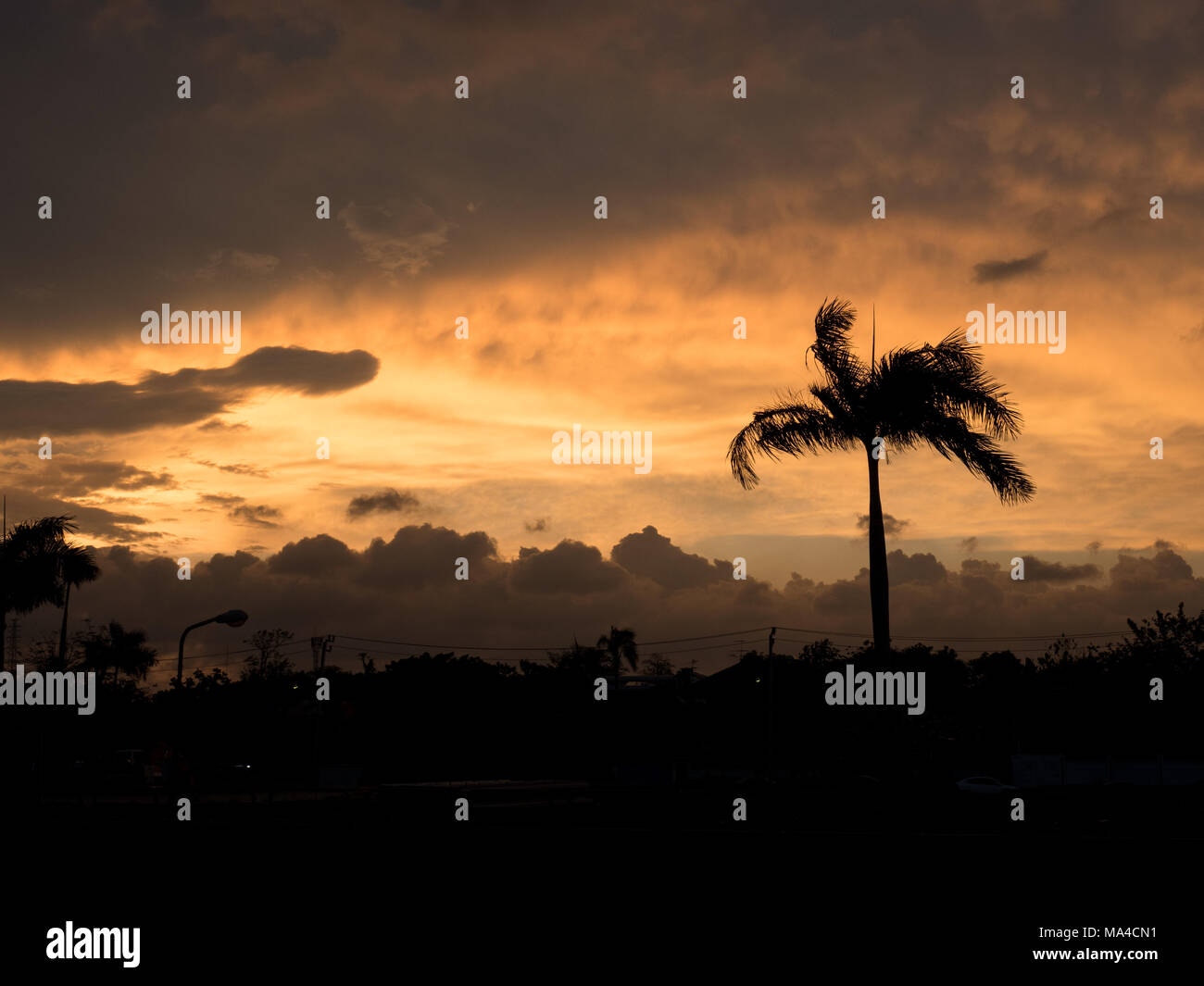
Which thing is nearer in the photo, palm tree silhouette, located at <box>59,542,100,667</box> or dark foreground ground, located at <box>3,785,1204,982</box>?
dark foreground ground, located at <box>3,785,1204,982</box>

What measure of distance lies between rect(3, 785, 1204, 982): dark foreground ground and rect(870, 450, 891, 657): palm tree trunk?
4.59 m

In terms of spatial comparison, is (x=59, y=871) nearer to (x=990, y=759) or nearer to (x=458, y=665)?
(x=990, y=759)

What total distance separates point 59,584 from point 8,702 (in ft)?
53.2

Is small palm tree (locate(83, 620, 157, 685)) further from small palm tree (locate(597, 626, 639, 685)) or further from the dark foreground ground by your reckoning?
the dark foreground ground

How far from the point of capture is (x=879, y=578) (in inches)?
906

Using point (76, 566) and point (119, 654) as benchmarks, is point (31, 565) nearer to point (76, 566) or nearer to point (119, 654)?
point (76, 566)

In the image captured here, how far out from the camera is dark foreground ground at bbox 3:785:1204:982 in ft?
33.0

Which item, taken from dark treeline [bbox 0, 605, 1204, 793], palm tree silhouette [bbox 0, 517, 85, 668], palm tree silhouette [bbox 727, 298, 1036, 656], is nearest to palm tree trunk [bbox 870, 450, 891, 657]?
palm tree silhouette [bbox 727, 298, 1036, 656]

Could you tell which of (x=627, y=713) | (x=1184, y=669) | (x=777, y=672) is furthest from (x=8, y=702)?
(x=1184, y=669)

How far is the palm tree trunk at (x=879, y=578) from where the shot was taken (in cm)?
2294
